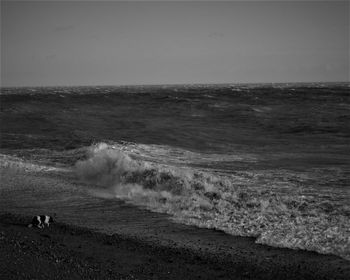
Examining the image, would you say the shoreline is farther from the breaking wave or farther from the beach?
the breaking wave

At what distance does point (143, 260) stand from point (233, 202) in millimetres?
3266

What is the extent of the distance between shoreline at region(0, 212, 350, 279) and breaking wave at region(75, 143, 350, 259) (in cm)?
48

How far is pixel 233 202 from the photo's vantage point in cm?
852

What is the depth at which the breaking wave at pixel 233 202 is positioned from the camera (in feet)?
21.6

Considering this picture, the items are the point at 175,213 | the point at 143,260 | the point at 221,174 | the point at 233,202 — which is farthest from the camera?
the point at 221,174

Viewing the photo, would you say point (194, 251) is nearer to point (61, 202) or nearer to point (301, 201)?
point (301, 201)

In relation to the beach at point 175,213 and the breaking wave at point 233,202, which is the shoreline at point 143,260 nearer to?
the beach at point 175,213

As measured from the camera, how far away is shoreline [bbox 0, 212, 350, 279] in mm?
5176

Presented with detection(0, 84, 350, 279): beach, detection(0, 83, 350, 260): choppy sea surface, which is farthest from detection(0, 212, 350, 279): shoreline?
detection(0, 83, 350, 260): choppy sea surface

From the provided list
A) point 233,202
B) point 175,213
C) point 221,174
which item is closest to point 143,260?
point 175,213

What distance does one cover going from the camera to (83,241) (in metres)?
6.43

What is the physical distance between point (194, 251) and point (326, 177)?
624 centimetres

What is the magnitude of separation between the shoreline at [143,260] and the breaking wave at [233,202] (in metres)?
0.48

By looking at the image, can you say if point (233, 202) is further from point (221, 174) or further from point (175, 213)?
point (221, 174)
